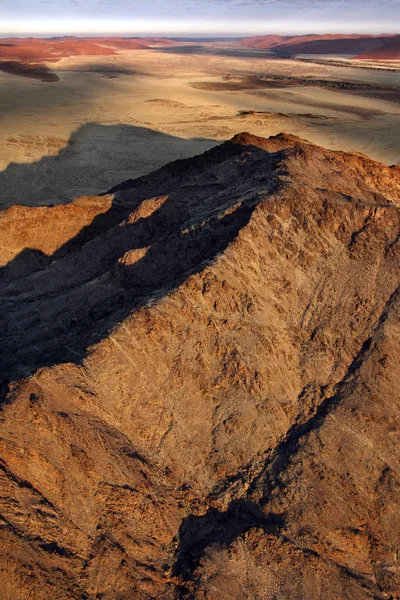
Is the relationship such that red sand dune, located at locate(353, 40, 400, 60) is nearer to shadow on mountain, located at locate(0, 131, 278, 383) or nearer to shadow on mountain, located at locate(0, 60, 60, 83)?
shadow on mountain, located at locate(0, 60, 60, 83)

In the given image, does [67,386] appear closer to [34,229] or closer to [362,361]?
[362,361]

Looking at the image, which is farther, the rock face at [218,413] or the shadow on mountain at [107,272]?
the shadow on mountain at [107,272]

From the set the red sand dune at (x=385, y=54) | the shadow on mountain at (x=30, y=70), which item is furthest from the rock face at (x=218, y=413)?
the red sand dune at (x=385, y=54)

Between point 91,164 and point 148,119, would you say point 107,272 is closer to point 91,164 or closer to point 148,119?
point 91,164

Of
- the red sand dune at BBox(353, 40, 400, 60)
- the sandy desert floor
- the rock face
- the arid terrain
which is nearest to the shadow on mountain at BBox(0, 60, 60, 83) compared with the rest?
the sandy desert floor

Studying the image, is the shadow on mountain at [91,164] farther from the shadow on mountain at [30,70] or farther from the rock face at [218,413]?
the shadow on mountain at [30,70]

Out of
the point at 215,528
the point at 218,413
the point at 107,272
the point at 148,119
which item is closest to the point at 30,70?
the point at 148,119
